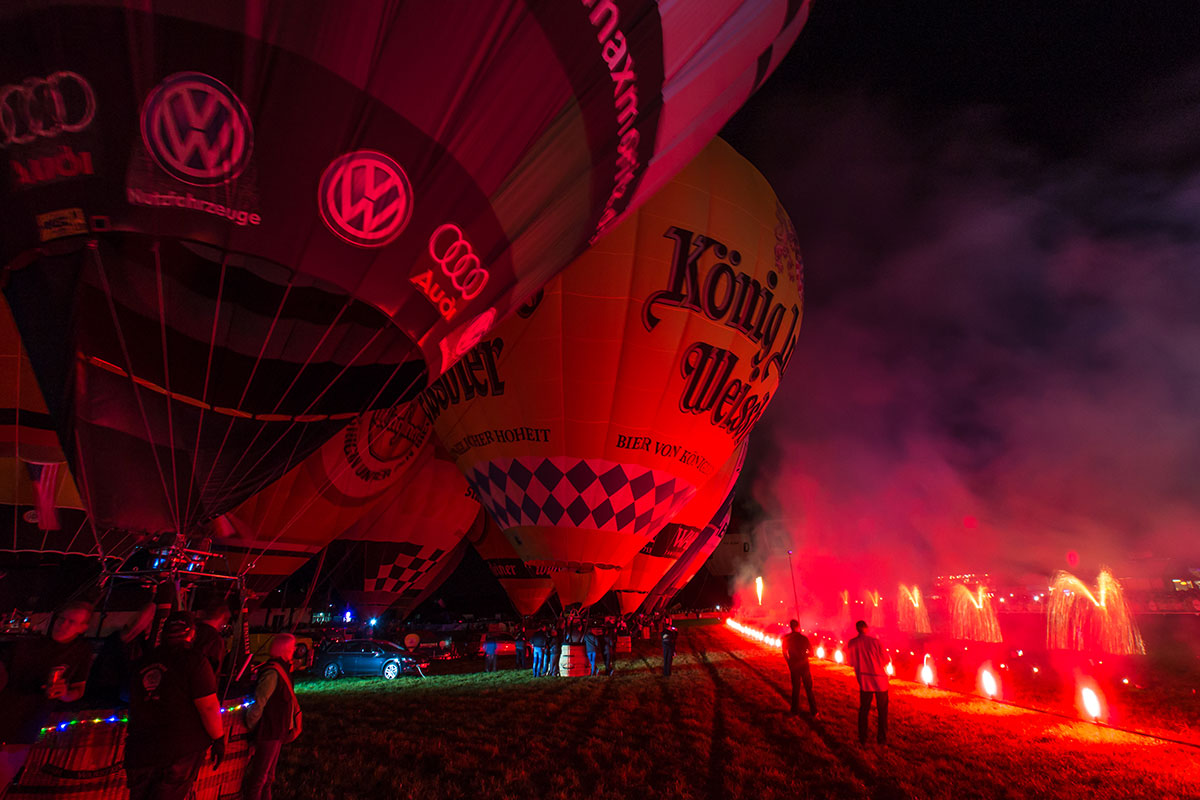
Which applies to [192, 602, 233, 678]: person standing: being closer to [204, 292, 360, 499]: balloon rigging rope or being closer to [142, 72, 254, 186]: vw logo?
[204, 292, 360, 499]: balloon rigging rope

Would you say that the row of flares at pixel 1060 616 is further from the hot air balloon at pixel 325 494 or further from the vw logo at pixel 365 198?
the vw logo at pixel 365 198

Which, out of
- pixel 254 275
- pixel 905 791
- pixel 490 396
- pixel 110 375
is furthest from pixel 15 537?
pixel 905 791

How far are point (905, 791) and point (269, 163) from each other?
651cm

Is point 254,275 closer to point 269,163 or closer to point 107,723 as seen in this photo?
point 269,163

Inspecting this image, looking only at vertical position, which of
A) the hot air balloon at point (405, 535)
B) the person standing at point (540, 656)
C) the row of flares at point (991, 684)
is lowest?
the person standing at point (540, 656)

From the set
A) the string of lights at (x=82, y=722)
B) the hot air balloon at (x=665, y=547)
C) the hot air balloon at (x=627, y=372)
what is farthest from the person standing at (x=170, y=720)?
the hot air balloon at (x=665, y=547)

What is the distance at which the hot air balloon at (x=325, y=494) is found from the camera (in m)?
13.6

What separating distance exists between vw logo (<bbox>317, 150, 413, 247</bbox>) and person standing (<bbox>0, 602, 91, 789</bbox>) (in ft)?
9.64

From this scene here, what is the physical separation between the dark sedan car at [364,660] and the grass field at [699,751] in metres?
3.95

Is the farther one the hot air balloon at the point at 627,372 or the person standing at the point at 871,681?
the hot air balloon at the point at 627,372

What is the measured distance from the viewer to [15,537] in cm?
1212

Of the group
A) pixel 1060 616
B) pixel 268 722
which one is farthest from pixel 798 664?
pixel 1060 616

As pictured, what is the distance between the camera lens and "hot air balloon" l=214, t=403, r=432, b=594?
13617 mm

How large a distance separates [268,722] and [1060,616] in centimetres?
5477
